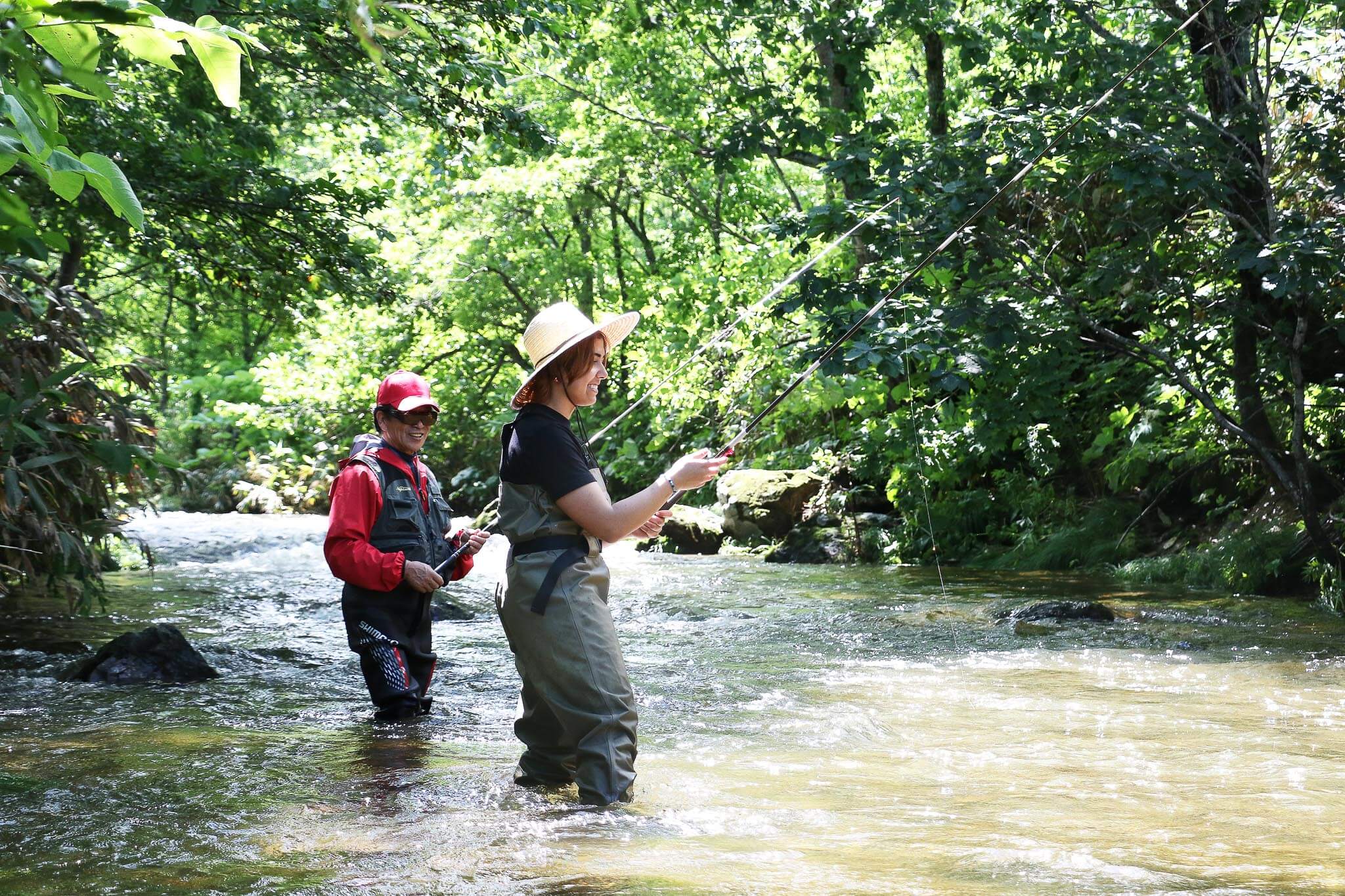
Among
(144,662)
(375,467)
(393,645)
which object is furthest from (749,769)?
(144,662)

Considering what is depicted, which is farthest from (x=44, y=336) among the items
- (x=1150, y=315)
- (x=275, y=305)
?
(x=1150, y=315)

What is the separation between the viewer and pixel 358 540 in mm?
5066

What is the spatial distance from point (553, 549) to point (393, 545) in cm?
157

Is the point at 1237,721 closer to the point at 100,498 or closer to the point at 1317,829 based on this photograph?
the point at 1317,829

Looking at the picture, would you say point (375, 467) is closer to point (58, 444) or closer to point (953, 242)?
point (58, 444)

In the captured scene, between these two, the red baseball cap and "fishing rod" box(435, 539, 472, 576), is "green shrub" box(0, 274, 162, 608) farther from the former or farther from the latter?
"fishing rod" box(435, 539, 472, 576)

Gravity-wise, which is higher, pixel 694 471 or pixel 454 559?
pixel 694 471

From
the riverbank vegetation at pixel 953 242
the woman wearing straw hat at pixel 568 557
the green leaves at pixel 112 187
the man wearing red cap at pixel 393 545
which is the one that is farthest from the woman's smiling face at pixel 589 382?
the green leaves at pixel 112 187

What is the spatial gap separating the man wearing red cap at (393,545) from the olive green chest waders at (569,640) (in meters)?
1.29

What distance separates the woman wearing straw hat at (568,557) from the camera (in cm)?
379

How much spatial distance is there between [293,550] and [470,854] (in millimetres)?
14237

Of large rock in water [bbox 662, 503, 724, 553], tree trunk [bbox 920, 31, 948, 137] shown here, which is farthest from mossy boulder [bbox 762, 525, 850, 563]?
tree trunk [bbox 920, 31, 948, 137]

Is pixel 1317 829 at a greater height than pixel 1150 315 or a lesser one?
lesser

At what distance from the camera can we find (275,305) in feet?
32.5
